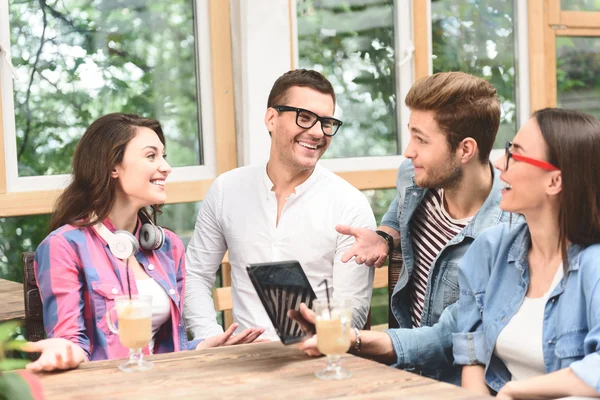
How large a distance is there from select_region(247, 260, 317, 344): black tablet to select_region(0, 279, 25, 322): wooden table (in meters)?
1.01

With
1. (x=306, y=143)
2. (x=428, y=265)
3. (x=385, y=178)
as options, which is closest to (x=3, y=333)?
(x=428, y=265)

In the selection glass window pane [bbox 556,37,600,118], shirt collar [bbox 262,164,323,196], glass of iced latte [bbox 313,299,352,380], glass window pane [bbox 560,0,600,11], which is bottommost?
glass of iced latte [bbox 313,299,352,380]

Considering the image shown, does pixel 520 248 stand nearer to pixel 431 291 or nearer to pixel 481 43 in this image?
pixel 431 291

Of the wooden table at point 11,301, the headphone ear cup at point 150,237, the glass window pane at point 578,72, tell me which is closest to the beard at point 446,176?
the headphone ear cup at point 150,237

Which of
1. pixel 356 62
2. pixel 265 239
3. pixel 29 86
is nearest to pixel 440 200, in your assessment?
pixel 265 239

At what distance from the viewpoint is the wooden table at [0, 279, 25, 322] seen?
251 centimetres

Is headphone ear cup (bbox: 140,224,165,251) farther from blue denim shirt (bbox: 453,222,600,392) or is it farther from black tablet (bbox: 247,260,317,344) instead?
blue denim shirt (bbox: 453,222,600,392)

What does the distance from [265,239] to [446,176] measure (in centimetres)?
67

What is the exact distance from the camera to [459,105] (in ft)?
8.21

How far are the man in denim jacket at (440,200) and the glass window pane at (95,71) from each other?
136 centimetres

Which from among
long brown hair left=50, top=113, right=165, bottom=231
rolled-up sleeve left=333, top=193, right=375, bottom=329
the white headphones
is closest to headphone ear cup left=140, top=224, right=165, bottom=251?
the white headphones

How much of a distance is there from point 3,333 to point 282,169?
212cm

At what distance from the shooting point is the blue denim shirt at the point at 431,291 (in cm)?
216

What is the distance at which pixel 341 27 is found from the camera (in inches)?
155
